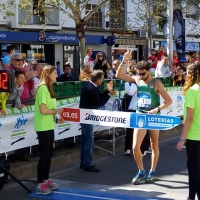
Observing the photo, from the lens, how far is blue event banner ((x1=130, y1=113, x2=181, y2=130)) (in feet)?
22.5

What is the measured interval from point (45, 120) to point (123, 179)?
195 cm

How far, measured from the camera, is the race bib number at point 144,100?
25.1ft

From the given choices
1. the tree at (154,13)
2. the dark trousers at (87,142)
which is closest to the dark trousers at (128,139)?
the dark trousers at (87,142)

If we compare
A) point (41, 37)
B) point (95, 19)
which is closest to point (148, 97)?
point (41, 37)

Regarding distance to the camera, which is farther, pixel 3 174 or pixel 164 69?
pixel 164 69

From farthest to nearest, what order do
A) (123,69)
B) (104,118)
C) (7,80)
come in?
(123,69) < (104,118) < (7,80)

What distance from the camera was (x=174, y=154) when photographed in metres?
10.4

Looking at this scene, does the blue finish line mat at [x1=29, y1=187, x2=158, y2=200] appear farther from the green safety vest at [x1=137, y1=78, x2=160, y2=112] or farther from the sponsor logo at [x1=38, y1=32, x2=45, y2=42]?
the sponsor logo at [x1=38, y1=32, x2=45, y2=42]

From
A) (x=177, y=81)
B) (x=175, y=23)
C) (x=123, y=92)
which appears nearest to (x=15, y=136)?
(x=123, y=92)

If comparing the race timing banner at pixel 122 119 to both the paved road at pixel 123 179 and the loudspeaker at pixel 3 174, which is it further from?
the loudspeaker at pixel 3 174

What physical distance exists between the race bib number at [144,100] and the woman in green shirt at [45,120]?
4.25ft

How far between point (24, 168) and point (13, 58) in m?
2.45

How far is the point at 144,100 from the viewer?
7.68 meters

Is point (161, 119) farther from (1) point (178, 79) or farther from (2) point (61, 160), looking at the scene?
(1) point (178, 79)
